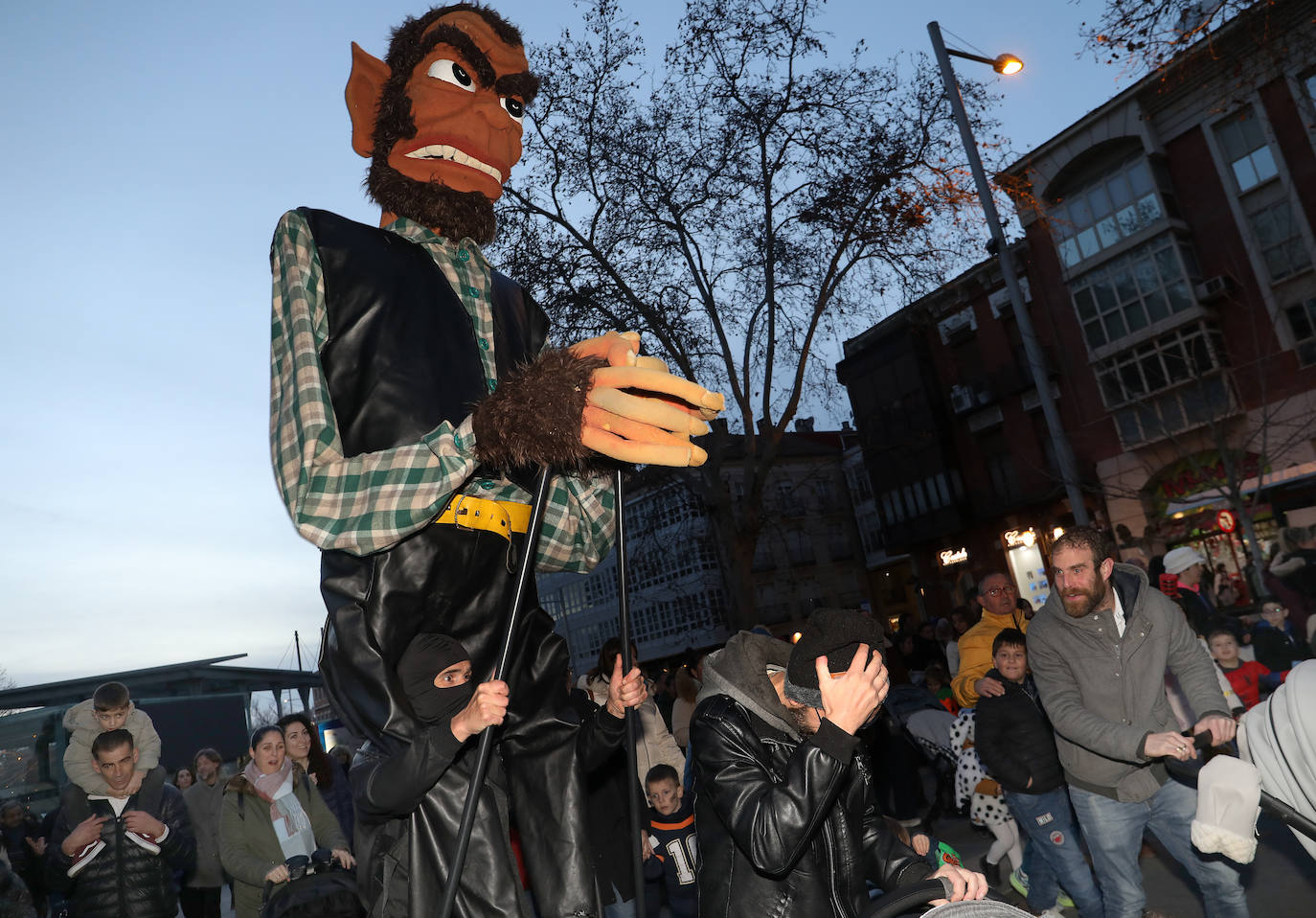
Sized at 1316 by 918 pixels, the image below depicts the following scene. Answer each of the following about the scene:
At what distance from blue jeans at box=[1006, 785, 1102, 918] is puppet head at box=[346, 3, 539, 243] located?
492cm

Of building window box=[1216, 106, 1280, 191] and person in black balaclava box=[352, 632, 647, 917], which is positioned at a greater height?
building window box=[1216, 106, 1280, 191]

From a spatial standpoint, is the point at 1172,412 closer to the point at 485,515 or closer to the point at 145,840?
the point at 145,840

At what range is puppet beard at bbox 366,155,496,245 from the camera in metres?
2.24

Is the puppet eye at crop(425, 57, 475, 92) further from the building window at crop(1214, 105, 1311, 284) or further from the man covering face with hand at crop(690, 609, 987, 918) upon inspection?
the building window at crop(1214, 105, 1311, 284)

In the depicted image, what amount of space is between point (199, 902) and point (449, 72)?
753 cm

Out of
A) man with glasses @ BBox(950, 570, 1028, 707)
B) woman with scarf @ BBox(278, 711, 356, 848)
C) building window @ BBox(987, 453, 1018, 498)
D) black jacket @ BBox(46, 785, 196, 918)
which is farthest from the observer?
building window @ BBox(987, 453, 1018, 498)

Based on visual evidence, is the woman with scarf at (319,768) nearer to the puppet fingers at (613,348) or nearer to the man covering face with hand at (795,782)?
the man covering face with hand at (795,782)

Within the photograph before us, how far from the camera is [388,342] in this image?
6.47 feet

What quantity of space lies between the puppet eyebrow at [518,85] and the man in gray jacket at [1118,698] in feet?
11.2

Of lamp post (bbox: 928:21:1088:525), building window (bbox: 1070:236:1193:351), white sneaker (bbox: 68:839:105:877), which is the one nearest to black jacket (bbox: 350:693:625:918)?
white sneaker (bbox: 68:839:105:877)

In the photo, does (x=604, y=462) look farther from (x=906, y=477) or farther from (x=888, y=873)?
(x=906, y=477)

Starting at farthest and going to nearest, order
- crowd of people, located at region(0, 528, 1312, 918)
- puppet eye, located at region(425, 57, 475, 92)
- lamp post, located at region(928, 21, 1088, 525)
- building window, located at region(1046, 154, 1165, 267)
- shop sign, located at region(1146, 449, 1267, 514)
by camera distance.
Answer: building window, located at region(1046, 154, 1165, 267) < shop sign, located at region(1146, 449, 1267, 514) < lamp post, located at region(928, 21, 1088, 525) < puppet eye, located at region(425, 57, 475, 92) < crowd of people, located at region(0, 528, 1312, 918)

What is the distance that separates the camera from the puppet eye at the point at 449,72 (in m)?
2.32

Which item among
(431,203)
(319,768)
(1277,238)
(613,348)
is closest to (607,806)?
(613,348)
